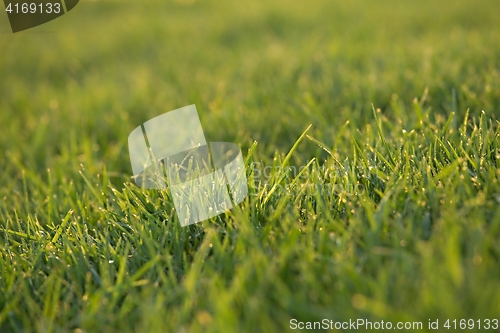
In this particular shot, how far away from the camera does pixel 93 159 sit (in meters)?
2.81

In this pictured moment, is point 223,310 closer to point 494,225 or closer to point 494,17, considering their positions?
point 494,225

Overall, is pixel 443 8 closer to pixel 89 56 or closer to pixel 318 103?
pixel 318 103

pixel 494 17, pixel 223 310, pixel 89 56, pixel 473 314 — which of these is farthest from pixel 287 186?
pixel 89 56

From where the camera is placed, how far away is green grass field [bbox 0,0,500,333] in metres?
1.20

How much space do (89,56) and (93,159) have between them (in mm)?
2507

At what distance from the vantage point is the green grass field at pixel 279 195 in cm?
120

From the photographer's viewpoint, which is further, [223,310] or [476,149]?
[476,149]

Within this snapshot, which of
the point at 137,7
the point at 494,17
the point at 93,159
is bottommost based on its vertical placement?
the point at 93,159

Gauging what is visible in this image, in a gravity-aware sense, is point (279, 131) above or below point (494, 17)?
below

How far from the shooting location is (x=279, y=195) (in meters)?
1.69

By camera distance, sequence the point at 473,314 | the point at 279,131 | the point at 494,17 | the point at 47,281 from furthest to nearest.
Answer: the point at 494,17, the point at 279,131, the point at 47,281, the point at 473,314

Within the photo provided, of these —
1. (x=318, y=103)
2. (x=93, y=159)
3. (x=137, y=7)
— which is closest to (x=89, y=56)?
(x=137, y=7)

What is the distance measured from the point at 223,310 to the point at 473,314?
58cm

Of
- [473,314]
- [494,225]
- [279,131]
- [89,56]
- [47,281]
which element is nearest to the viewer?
[473,314]
